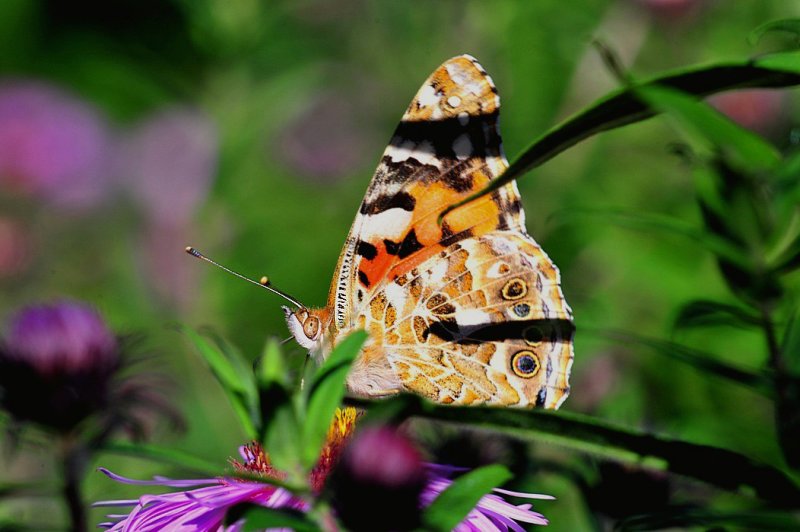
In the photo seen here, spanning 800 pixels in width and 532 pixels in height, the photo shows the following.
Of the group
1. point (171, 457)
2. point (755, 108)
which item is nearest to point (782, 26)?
point (171, 457)

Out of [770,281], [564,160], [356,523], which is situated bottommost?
[356,523]

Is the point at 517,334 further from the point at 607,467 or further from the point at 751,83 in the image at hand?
the point at 751,83

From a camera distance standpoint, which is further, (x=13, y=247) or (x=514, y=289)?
(x=13, y=247)

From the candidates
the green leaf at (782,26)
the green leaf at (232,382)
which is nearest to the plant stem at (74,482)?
the green leaf at (232,382)

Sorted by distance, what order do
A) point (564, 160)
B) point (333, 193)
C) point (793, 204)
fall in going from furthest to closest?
point (333, 193), point (564, 160), point (793, 204)

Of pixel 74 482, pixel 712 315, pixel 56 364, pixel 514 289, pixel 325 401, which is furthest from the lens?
pixel 514 289

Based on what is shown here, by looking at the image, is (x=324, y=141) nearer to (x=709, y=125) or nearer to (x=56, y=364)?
(x=56, y=364)

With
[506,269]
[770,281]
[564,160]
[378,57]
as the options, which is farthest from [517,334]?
[378,57]
